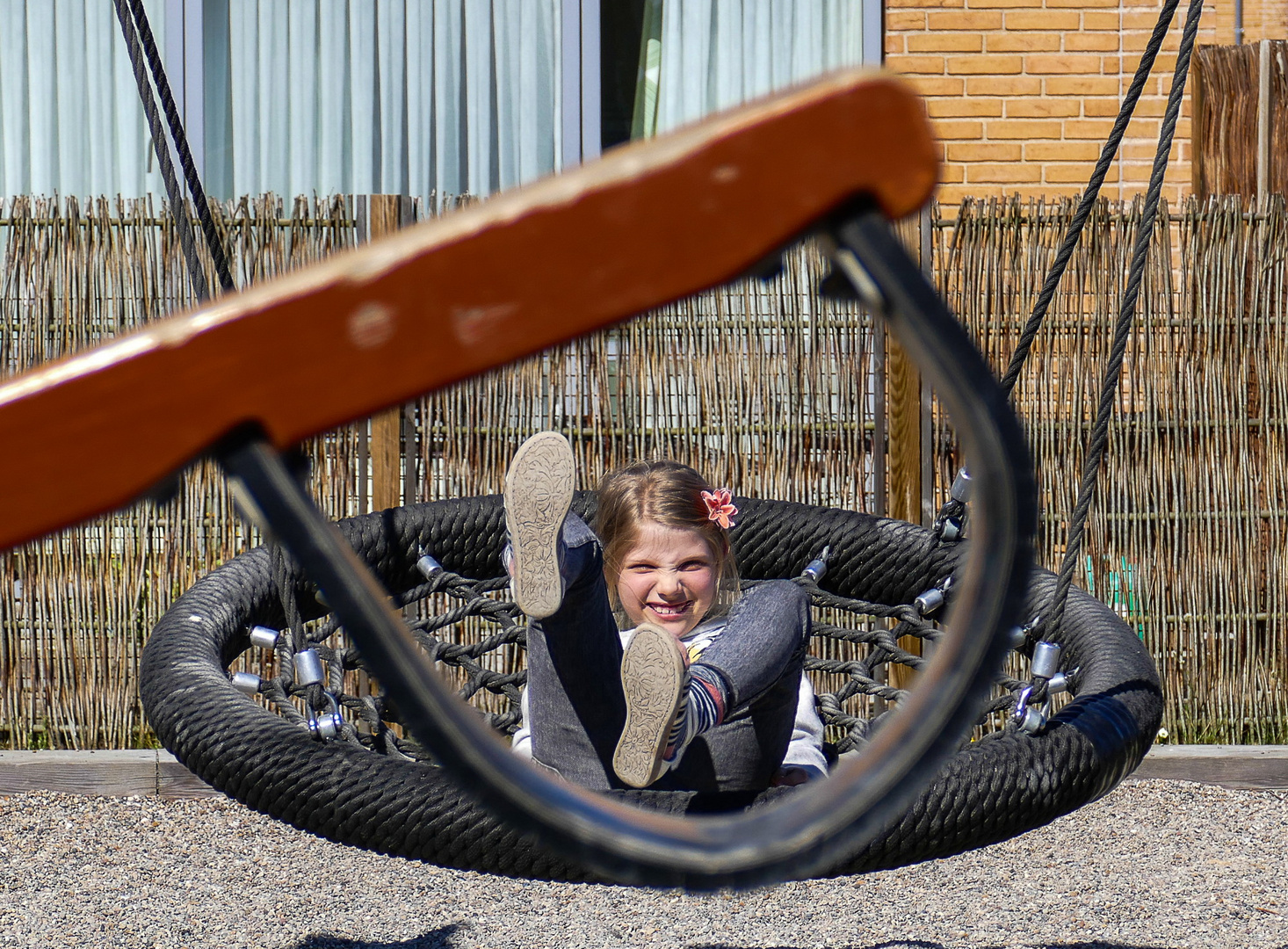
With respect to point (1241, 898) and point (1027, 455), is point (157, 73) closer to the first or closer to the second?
point (1027, 455)

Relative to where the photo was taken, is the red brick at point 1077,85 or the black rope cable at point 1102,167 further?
the red brick at point 1077,85

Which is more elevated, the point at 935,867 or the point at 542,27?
the point at 542,27

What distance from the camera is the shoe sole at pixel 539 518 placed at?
1281 mm

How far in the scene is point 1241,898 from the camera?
2.25 meters

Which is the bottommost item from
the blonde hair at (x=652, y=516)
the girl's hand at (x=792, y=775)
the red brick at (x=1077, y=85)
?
the girl's hand at (x=792, y=775)

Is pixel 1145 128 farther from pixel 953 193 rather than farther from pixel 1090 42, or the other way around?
pixel 953 193

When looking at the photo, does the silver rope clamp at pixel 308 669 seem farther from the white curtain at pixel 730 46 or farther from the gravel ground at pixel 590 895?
the white curtain at pixel 730 46

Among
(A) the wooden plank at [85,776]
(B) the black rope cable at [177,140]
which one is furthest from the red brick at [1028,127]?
(A) the wooden plank at [85,776]

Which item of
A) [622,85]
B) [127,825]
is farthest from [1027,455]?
[622,85]

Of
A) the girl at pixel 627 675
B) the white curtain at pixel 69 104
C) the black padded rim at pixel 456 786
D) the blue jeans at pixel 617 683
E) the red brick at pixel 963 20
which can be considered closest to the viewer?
the black padded rim at pixel 456 786

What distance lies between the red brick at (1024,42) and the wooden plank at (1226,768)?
220 cm

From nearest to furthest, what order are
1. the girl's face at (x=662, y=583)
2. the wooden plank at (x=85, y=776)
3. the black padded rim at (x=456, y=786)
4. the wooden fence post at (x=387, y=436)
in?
the black padded rim at (x=456, y=786)
the girl's face at (x=662, y=583)
the wooden plank at (x=85, y=776)
the wooden fence post at (x=387, y=436)

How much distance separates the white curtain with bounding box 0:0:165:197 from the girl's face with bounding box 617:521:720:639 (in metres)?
2.44

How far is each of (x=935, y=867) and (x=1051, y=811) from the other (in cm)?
139
